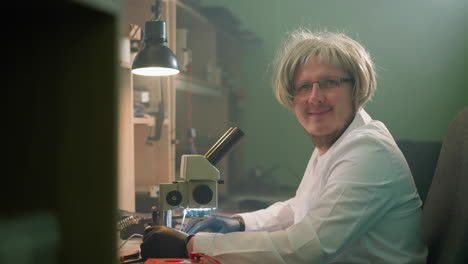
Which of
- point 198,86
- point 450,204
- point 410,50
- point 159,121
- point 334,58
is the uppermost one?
point 410,50

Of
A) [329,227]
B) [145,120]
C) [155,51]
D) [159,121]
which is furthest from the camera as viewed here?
[159,121]

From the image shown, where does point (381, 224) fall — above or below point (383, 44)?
below

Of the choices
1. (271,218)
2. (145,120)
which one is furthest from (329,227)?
(145,120)

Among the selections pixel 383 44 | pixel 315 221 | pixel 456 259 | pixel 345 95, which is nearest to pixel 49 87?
pixel 315 221

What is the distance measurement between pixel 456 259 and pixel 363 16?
248 cm

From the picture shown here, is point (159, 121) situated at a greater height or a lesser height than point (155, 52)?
lesser

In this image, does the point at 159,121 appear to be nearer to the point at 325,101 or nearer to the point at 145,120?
the point at 145,120

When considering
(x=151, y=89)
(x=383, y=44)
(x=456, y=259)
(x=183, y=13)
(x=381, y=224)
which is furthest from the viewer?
(x=383, y=44)

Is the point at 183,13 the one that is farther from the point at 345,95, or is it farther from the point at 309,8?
the point at 345,95

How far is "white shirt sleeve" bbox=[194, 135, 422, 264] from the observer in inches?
38.2

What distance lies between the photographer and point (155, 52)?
1.43 metres

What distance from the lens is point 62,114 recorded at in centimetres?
39

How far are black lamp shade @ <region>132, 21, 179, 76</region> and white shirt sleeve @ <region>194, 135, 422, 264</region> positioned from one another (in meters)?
0.67

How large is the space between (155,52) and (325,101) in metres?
0.59
